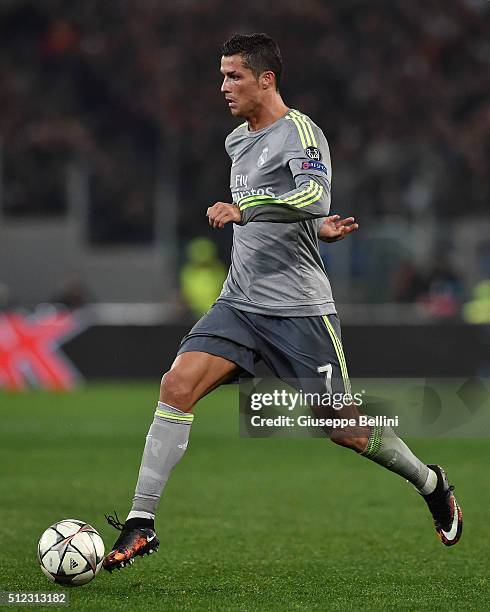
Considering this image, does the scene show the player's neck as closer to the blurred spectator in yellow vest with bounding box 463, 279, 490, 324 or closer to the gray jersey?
the gray jersey

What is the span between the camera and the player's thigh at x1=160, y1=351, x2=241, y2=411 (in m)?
6.44

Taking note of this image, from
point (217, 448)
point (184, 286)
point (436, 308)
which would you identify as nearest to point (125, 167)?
point (184, 286)

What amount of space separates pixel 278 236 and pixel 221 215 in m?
0.62

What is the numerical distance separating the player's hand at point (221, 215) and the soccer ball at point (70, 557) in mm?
1486

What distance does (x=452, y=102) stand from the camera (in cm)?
2475

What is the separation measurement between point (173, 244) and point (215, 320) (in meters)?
16.9

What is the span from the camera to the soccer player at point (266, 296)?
21.2 ft

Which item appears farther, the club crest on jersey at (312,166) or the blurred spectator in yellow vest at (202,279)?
the blurred spectator in yellow vest at (202,279)

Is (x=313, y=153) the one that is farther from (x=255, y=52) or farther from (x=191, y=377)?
(x=191, y=377)

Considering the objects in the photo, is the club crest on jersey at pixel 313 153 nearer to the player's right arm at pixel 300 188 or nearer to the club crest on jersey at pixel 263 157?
the player's right arm at pixel 300 188

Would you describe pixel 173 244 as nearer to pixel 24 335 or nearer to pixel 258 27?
pixel 258 27

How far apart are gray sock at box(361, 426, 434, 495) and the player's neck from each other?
1.52m

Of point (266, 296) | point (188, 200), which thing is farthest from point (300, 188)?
point (188, 200)

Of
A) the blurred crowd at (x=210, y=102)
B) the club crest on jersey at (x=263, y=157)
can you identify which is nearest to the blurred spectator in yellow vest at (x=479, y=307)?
the blurred crowd at (x=210, y=102)
